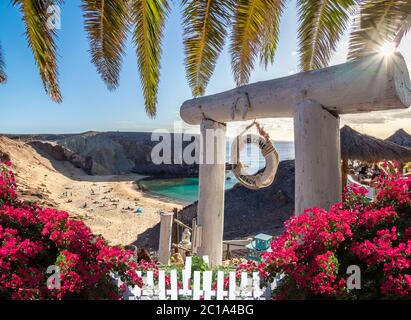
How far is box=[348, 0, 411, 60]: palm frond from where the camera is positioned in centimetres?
368

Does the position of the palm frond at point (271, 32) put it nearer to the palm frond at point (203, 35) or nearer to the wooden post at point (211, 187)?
the palm frond at point (203, 35)

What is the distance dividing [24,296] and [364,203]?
9.52ft

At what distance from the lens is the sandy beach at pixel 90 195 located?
2254 centimetres

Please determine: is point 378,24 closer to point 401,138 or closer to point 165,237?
point 165,237

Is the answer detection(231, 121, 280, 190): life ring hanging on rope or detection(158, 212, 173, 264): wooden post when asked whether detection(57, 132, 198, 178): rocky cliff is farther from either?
detection(231, 121, 280, 190): life ring hanging on rope

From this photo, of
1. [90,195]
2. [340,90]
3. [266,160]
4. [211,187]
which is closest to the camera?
[340,90]

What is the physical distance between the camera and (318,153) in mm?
3420

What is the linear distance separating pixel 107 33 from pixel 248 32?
218 centimetres

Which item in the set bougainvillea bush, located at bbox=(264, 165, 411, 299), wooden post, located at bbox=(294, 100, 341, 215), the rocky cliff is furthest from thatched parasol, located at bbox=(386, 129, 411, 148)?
the rocky cliff

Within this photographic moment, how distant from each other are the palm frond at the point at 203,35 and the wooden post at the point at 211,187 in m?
1.21

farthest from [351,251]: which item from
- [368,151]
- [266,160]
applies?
[368,151]

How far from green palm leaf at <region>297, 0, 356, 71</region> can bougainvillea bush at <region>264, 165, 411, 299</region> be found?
2843 mm

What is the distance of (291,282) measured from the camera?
251 centimetres

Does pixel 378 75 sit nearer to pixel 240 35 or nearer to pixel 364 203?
pixel 364 203
